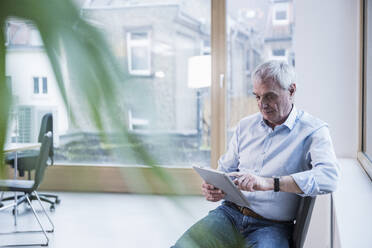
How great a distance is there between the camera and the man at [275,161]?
62.8 inches

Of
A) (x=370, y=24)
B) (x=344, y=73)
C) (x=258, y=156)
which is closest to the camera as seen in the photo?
(x=258, y=156)

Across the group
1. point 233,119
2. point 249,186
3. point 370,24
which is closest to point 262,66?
point 249,186

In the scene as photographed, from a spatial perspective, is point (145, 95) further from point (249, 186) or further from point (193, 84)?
point (249, 186)

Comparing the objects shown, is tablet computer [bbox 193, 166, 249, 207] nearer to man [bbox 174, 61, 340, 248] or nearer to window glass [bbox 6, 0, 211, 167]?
man [bbox 174, 61, 340, 248]

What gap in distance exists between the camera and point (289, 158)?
1732mm

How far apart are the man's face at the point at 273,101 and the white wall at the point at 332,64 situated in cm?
129

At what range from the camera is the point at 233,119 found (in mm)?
3977

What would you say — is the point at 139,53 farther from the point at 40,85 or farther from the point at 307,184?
the point at 307,184

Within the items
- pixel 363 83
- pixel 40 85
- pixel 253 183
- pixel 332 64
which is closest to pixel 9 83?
pixel 40 85

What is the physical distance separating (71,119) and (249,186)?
147 cm

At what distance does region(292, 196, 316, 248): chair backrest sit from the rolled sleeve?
0.14 feet

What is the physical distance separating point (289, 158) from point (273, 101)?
26cm

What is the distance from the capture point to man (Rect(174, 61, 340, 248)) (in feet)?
5.24

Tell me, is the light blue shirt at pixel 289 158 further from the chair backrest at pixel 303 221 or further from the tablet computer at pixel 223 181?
the tablet computer at pixel 223 181
